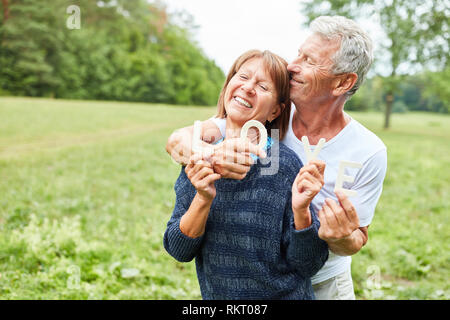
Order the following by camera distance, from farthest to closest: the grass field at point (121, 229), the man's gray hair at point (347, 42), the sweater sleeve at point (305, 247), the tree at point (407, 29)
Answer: the tree at point (407, 29) → the grass field at point (121, 229) → the man's gray hair at point (347, 42) → the sweater sleeve at point (305, 247)

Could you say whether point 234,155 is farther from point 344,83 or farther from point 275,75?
point 344,83

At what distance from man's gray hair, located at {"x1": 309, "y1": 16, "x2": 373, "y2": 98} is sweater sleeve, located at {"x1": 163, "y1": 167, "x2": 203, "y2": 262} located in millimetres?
766

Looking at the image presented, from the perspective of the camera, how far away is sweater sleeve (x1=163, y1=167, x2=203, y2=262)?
1.54 m

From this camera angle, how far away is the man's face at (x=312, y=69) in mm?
1572

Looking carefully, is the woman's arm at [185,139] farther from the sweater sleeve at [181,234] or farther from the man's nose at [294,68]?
the man's nose at [294,68]

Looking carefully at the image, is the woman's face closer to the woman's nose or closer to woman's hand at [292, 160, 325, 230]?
the woman's nose

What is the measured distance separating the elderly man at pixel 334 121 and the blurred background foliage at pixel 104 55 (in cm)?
2028

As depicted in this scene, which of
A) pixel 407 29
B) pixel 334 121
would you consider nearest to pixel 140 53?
pixel 407 29

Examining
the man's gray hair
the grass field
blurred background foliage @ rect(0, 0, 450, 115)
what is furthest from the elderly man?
blurred background foliage @ rect(0, 0, 450, 115)

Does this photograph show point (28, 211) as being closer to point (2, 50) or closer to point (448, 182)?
point (448, 182)

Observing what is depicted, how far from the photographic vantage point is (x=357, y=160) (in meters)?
1.67

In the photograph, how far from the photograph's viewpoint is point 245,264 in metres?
1.58

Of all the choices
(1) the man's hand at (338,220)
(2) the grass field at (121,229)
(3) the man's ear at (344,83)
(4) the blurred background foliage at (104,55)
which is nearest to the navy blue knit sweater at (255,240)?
(1) the man's hand at (338,220)

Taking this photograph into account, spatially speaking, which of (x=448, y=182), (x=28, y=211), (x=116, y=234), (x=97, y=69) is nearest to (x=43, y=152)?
(x=28, y=211)
